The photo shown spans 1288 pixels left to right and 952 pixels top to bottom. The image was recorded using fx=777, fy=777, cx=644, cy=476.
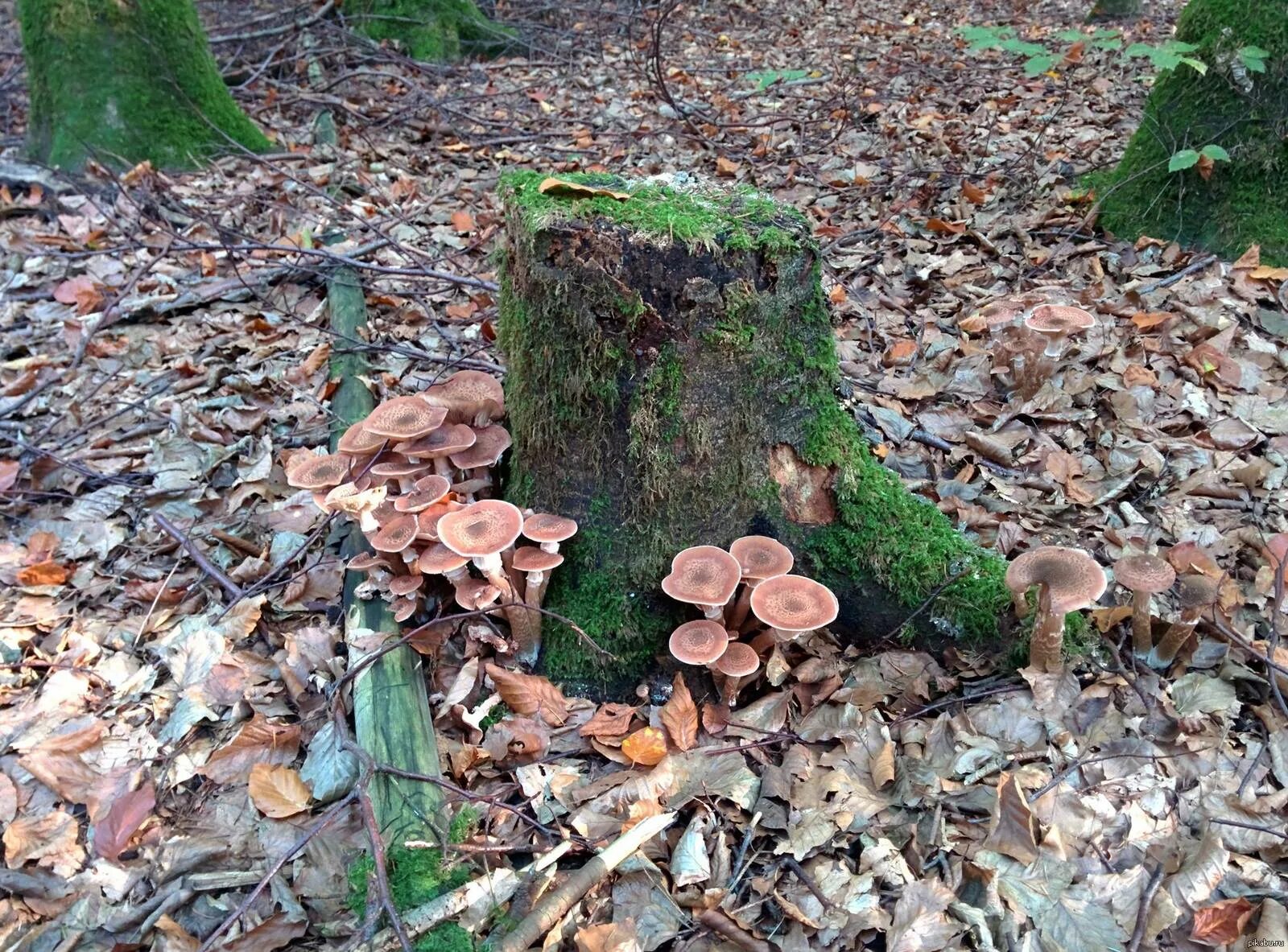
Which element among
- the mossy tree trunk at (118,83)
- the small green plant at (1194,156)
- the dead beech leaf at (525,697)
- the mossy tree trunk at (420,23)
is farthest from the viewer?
the mossy tree trunk at (420,23)

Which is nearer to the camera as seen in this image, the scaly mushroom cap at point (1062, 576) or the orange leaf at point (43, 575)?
Answer: the scaly mushroom cap at point (1062, 576)

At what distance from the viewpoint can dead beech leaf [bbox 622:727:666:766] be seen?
2.88 meters

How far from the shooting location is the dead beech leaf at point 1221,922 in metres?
2.24

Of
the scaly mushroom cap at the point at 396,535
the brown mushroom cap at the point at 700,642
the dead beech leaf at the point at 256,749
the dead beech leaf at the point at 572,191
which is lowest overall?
the dead beech leaf at the point at 256,749

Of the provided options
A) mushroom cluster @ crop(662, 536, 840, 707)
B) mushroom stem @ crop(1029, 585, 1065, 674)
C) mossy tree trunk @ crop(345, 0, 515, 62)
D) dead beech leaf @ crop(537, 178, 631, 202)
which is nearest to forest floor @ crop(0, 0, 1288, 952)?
mushroom stem @ crop(1029, 585, 1065, 674)

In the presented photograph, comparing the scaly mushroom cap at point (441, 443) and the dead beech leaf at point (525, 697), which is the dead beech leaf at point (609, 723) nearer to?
the dead beech leaf at point (525, 697)

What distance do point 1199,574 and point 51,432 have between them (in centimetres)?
620

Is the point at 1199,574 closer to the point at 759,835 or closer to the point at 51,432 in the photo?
the point at 759,835

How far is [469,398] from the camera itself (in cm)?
348

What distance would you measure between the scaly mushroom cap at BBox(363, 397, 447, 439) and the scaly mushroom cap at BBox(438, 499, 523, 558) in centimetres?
38

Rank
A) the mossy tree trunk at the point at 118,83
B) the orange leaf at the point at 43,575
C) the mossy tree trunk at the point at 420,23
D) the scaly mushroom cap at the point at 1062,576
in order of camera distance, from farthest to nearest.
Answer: the mossy tree trunk at the point at 420,23
the mossy tree trunk at the point at 118,83
the orange leaf at the point at 43,575
the scaly mushroom cap at the point at 1062,576

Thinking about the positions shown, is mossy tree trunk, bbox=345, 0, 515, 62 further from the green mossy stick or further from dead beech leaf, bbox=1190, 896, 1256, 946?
dead beech leaf, bbox=1190, 896, 1256, 946

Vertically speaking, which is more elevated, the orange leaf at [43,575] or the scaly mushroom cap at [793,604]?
the scaly mushroom cap at [793,604]

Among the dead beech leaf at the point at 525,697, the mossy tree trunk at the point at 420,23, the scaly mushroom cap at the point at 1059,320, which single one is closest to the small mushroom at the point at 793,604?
the dead beech leaf at the point at 525,697
